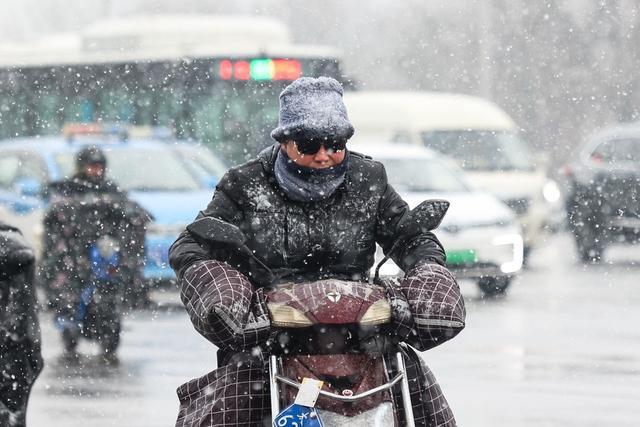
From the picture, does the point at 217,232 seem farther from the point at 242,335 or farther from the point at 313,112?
the point at 313,112

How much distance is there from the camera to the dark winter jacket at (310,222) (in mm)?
4234

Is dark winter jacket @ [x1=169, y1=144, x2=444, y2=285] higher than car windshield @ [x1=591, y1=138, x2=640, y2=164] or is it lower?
lower

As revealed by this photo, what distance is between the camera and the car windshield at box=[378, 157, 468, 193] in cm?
1627

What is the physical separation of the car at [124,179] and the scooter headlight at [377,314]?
1120cm

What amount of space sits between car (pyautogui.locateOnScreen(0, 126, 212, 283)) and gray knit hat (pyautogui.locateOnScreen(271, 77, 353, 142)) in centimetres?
1081

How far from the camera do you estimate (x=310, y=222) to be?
13.9ft

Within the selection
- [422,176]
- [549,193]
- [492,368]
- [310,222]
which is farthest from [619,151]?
[310,222]

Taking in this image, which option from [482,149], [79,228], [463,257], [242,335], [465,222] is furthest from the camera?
[482,149]

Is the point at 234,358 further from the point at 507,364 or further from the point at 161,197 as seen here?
the point at 161,197

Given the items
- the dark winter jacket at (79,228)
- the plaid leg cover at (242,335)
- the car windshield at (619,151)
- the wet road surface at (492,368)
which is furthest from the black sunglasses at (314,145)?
the car windshield at (619,151)

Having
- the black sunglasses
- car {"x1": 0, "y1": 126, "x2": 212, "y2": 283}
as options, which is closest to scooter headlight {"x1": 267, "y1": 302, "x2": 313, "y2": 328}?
the black sunglasses

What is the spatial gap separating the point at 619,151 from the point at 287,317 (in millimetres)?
17181

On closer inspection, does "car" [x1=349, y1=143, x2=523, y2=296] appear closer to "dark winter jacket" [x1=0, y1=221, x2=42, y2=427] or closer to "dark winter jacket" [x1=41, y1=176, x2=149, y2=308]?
"dark winter jacket" [x1=41, y1=176, x2=149, y2=308]

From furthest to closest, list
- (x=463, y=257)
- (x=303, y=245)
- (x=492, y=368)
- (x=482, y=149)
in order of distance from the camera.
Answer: (x=482, y=149) < (x=463, y=257) < (x=492, y=368) < (x=303, y=245)
